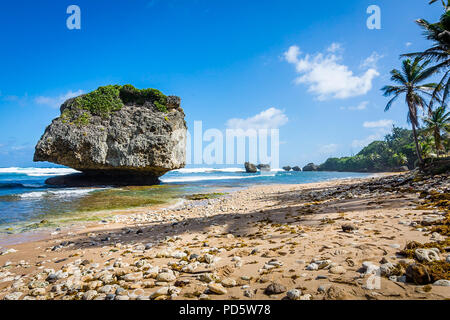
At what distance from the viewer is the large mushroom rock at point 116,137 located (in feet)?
91.2

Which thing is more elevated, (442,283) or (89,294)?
(442,283)

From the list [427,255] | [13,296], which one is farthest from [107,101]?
[427,255]

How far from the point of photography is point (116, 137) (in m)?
29.8

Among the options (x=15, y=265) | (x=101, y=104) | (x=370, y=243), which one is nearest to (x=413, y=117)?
(x=370, y=243)

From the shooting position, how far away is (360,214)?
21.0 feet

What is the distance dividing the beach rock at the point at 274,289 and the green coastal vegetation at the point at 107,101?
33736 millimetres

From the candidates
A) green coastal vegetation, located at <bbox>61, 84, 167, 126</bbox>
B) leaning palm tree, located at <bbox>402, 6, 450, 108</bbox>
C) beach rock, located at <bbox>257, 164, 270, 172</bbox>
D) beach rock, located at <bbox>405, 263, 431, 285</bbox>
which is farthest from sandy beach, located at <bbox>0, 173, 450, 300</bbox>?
beach rock, located at <bbox>257, 164, 270, 172</bbox>

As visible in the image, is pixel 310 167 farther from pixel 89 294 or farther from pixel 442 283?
pixel 89 294

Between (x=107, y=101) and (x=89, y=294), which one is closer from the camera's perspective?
(x=89, y=294)

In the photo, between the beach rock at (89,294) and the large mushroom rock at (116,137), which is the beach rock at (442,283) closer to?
the beach rock at (89,294)

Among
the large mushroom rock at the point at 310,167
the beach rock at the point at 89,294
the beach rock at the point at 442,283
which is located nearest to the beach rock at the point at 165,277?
the beach rock at the point at 89,294

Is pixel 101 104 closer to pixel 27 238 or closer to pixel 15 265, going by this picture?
pixel 27 238

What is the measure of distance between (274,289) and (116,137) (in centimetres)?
3208
